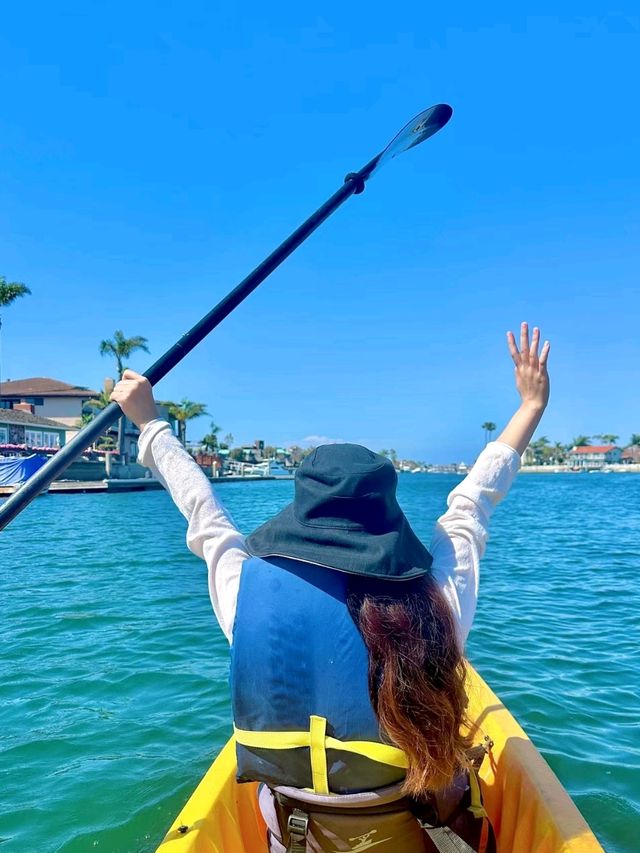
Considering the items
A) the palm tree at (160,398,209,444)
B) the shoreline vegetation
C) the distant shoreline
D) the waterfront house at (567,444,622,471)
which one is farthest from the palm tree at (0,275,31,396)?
the waterfront house at (567,444,622,471)

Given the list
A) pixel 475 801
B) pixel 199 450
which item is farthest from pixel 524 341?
pixel 199 450

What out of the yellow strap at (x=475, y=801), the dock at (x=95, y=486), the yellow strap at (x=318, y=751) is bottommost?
the dock at (x=95, y=486)

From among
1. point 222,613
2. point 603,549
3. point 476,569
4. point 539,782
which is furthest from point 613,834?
point 603,549

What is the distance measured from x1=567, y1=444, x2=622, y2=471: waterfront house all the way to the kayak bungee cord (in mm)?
187251

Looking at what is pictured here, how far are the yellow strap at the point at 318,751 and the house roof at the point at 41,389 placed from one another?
207 feet

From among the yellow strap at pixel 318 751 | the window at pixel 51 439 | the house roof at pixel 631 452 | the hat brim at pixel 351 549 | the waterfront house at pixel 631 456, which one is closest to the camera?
the hat brim at pixel 351 549

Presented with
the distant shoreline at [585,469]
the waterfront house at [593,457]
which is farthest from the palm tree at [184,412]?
the waterfront house at [593,457]

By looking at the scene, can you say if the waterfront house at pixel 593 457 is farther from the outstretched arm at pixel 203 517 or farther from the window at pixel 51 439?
the outstretched arm at pixel 203 517

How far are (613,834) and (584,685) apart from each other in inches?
101

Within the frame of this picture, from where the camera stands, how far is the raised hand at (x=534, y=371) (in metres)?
2.26

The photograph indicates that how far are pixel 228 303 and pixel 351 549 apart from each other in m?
1.40

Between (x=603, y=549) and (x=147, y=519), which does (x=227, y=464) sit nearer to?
(x=147, y=519)

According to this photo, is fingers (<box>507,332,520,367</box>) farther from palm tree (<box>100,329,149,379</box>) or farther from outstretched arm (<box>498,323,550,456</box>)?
palm tree (<box>100,329,149,379</box>)

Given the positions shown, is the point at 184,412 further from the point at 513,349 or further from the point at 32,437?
the point at 513,349
